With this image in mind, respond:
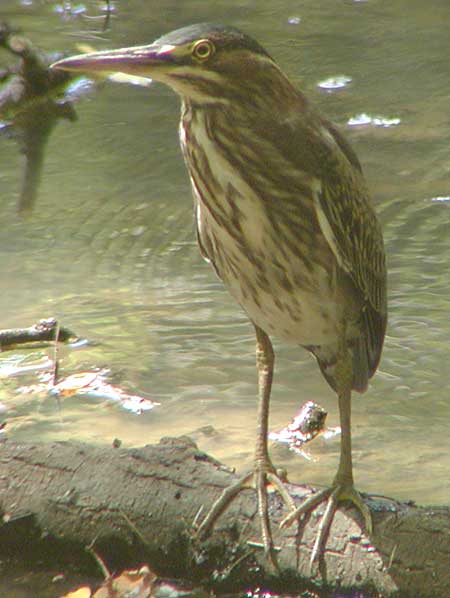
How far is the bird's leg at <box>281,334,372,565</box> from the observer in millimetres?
3884

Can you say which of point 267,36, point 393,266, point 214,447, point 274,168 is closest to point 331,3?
point 267,36

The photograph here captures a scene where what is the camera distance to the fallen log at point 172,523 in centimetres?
379

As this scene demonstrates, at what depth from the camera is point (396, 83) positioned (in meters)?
10.0

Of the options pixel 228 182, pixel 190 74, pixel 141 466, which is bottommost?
pixel 141 466

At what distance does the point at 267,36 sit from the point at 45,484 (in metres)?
8.10

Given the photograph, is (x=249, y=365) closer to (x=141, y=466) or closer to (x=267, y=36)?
(x=141, y=466)

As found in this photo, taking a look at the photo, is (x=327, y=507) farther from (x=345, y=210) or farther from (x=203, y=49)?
(x=203, y=49)

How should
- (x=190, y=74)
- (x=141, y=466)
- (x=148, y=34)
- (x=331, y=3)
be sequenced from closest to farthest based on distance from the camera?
(x=190, y=74) → (x=141, y=466) → (x=148, y=34) → (x=331, y=3)

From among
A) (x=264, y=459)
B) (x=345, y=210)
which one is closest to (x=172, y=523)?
(x=264, y=459)

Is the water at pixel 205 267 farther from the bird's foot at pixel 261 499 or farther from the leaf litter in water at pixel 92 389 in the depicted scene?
the bird's foot at pixel 261 499

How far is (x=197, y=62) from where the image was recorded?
3516mm

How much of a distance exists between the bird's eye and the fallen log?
1.32 metres

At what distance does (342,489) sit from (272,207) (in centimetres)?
99

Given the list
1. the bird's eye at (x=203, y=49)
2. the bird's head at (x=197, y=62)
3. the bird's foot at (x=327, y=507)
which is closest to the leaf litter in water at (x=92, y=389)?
the bird's foot at (x=327, y=507)
